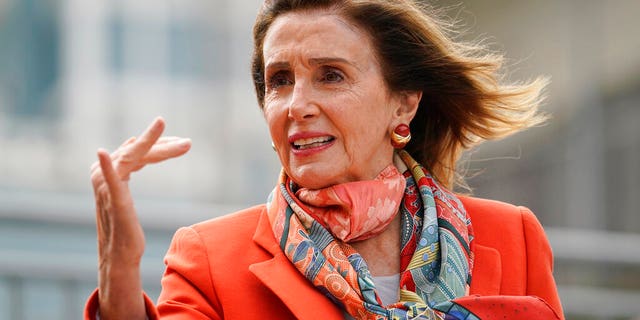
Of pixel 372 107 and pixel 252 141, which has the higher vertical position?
pixel 372 107

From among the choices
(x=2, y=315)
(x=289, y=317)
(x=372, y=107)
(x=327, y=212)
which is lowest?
(x=2, y=315)

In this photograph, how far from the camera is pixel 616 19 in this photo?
497 inches

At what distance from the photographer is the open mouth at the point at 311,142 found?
3.54m

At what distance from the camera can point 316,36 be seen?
11.8 feet

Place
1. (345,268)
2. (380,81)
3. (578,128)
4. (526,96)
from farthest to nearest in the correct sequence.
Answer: (578,128), (526,96), (380,81), (345,268)

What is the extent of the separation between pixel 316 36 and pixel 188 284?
0.77 m

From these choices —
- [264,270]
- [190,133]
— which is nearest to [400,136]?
[264,270]

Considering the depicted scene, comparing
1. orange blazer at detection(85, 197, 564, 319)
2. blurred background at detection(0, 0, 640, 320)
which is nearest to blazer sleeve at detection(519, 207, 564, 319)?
orange blazer at detection(85, 197, 564, 319)

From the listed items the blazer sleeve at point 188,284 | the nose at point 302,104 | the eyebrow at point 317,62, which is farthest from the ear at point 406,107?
the blazer sleeve at point 188,284

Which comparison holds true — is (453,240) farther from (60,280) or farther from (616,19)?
(616,19)

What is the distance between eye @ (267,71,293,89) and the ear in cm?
36

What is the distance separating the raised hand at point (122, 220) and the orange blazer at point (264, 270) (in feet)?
0.63

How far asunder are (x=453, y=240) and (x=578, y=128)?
9094 mm

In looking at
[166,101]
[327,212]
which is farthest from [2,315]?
[166,101]
